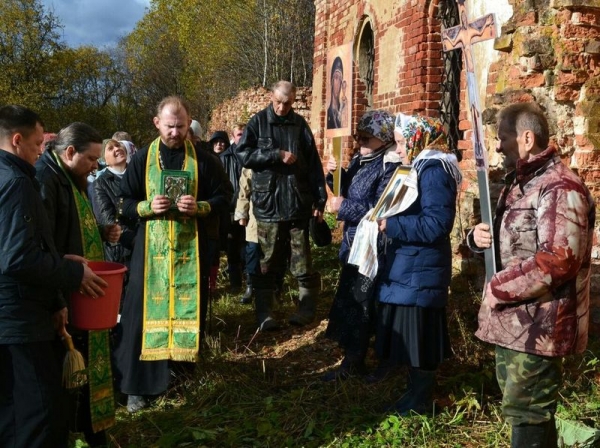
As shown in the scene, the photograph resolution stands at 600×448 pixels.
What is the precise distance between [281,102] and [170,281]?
2.16 metres

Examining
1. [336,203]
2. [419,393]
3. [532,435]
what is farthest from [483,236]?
[336,203]

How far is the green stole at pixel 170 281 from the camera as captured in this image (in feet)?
14.6

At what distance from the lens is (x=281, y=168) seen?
5.82 metres

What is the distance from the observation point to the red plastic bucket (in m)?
3.13

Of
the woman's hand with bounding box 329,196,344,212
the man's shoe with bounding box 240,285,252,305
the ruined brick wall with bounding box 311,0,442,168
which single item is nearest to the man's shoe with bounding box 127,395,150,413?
the woman's hand with bounding box 329,196,344,212

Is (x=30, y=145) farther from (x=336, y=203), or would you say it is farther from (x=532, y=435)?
(x=532, y=435)

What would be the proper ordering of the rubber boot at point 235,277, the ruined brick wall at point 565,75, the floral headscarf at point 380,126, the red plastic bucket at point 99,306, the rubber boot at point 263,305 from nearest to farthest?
the red plastic bucket at point 99,306, the floral headscarf at point 380,126, the ruined brick wall at point 565,75, the rubber boot at point 263,305, the rubber boot at point 235,277

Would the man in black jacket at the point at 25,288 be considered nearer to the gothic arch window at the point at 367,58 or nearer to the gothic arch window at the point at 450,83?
the gothic arch window at the point at 450,83

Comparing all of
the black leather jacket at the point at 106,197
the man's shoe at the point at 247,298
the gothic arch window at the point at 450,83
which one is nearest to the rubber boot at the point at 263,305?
the man's shoe at the point at 247,298

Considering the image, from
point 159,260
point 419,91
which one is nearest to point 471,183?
point 419,91

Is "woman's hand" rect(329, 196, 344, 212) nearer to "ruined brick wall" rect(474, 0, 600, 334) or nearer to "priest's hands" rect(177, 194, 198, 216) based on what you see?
"priest's hands" rect(177, 194, 198, 216)

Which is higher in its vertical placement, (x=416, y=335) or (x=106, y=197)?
(x=106, y=197)

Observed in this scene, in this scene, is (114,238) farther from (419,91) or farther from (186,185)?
(419,91)

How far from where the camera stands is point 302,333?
581cm
